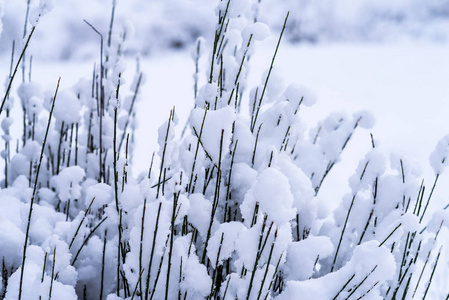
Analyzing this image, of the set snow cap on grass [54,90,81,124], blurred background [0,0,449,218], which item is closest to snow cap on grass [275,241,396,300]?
snow cap on grass [54,90,81,124]

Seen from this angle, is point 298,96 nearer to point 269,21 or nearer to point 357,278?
point 357,278

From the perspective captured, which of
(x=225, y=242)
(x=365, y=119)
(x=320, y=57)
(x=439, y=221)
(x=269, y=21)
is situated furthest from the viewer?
(x=269, y=21)

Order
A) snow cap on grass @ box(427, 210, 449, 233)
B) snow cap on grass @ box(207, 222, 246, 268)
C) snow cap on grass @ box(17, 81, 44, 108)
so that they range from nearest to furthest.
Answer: snow cap on grass @ box(207, 222, 246, 268) → snow cap on grass @ box(427, 210, 449, 233) → snow cap on grass @ box(17, 81, 44, 108)

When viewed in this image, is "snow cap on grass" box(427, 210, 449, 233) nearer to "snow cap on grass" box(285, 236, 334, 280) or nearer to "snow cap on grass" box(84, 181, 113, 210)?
"snow cap on grass" box(285, 236, 334, 280)

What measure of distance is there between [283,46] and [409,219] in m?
5.33

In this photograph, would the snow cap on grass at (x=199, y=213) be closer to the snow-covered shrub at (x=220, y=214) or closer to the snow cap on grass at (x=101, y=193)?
the snow-covered shrub at (x=220, y=214)

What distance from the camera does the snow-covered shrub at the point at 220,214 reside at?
0.72m

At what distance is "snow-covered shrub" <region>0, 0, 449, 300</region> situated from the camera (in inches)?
28.2

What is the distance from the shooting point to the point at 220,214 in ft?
3.12

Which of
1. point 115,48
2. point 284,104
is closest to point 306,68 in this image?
point 115,48

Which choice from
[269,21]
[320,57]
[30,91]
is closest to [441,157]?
[30,91]

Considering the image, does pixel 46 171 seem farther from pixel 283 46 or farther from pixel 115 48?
pixel 283 46

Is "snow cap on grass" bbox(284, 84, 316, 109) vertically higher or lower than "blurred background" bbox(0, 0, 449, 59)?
lower

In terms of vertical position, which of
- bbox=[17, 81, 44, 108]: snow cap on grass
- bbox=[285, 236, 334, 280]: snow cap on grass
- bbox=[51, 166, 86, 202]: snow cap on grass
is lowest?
bbox=[285, 236, 334, 280]: snow cap on grass
